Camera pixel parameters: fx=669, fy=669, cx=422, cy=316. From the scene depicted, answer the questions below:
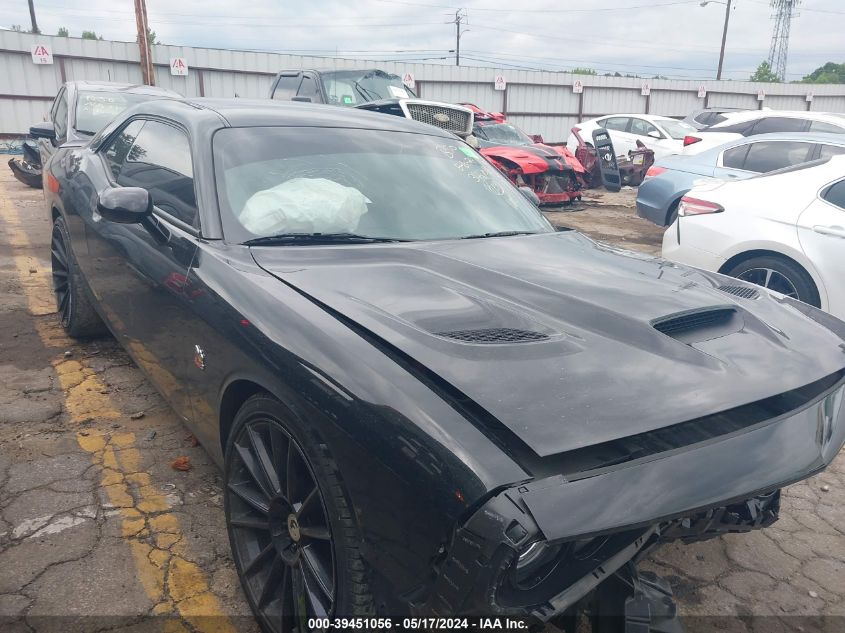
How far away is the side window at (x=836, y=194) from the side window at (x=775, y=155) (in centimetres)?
199

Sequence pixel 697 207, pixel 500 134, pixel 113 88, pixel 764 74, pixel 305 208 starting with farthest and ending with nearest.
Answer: pixel 764 74, pixel 500 134, pixel 113 88, pixel 697 207, pixel 305 208

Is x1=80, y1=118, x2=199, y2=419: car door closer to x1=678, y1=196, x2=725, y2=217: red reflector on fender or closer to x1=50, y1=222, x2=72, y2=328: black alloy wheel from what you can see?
x1=50, y1=222, x2=72, y2=328: black alloy wheel

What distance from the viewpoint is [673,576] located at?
2.45 meters

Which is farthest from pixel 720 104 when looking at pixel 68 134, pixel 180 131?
pixel 180 131

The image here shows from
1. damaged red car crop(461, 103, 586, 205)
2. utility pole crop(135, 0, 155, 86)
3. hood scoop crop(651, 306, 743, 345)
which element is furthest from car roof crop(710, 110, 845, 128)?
utility pole crop(135, 0, 155, 86)

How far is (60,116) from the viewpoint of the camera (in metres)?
7.38

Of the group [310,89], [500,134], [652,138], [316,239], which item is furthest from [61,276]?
[652,138]

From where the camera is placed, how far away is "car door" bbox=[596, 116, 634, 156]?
50.1 feet

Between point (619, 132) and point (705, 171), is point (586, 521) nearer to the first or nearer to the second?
point (705, 171)

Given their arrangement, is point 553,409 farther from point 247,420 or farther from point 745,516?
point 247,420

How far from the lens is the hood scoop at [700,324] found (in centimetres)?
199

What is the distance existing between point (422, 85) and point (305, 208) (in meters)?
19.7

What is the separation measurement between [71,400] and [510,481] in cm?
316

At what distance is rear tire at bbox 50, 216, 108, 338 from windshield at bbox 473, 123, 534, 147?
8548mm
